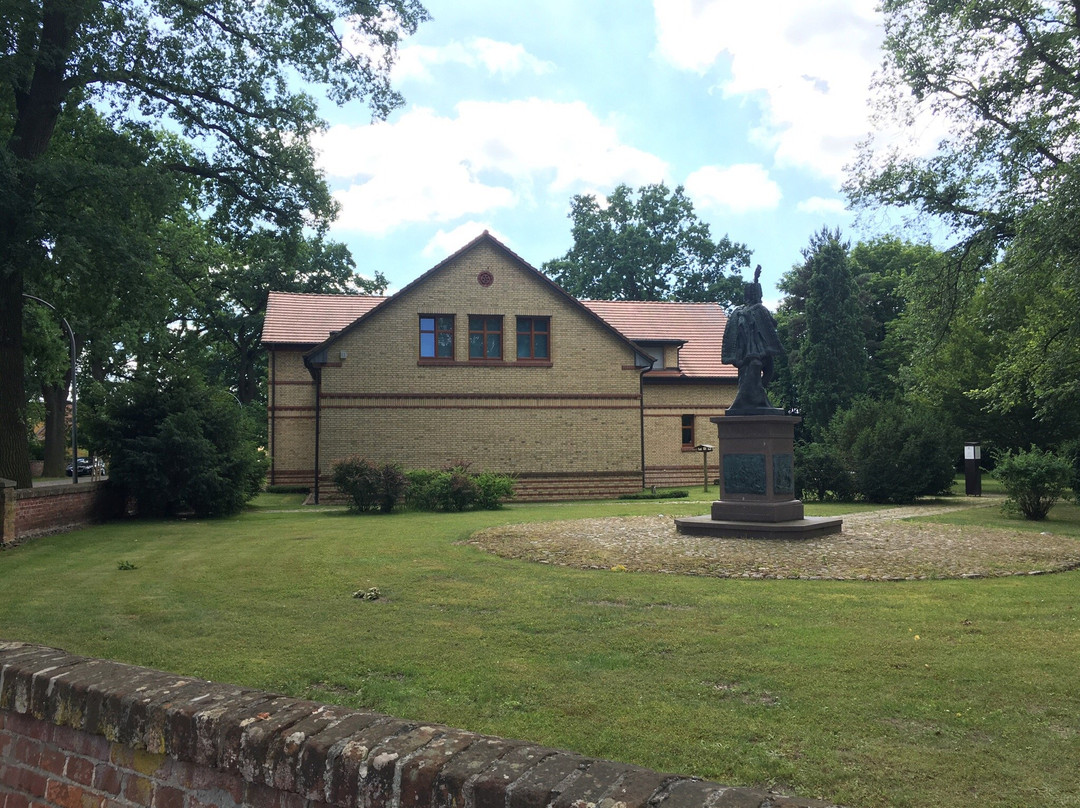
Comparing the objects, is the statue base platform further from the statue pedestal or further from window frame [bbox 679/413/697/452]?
window frame [bbox 679/413/697/452]

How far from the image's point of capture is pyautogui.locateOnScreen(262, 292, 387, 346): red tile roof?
34750mm

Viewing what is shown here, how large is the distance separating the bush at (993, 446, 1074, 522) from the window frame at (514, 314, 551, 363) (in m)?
16.2

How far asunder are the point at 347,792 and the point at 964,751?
338cm

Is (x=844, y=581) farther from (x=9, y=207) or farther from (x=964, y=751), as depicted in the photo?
(x=9, y=207)

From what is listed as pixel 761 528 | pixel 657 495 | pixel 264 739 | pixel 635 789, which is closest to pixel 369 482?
pixel 657 495

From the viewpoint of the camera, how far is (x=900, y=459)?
77.1ft

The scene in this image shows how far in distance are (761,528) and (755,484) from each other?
3.18 ft

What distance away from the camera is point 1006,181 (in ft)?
76.7

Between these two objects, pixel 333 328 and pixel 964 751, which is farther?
pixel 333 328

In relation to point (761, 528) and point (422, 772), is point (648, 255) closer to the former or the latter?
point (761, 528)

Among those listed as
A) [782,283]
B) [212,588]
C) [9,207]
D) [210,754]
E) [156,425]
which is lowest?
[212,588]

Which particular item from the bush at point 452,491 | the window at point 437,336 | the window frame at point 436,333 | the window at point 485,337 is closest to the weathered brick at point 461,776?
the bush at point 452,491

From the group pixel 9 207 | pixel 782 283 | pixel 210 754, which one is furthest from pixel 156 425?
pixel 782 283

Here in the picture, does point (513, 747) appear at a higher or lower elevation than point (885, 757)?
higher
